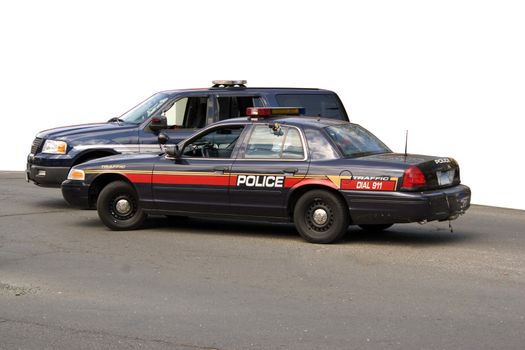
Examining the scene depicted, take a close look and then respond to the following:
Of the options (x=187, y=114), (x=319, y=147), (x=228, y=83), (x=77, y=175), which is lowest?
(x=77, y=175)

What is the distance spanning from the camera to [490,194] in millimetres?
15539

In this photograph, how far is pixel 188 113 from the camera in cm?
1485

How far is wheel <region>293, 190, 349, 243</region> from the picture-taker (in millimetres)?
10961

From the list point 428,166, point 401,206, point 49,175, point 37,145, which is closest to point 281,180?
point 401,206

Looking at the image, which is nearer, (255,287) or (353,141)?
(255,287)

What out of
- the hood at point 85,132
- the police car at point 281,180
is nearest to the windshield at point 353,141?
the police car at point 281,180

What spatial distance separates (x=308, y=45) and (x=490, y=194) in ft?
14.5

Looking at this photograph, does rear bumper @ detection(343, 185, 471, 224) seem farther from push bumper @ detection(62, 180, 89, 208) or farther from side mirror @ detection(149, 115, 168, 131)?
side mirror @ detection(149, 115, 168, 131)

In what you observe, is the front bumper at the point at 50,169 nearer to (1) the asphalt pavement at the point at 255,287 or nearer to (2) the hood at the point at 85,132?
(2) the hood at the point at 85,132

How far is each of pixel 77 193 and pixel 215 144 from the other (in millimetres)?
1916

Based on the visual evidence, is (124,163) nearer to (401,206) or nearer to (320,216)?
(320,216)

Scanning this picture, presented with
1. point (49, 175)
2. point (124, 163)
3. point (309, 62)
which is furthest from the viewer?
point (309, 62)

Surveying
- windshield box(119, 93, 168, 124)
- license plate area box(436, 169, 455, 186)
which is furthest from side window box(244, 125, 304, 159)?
windshield box(119, 93, 168, 124)

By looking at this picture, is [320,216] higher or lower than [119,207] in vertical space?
higher
